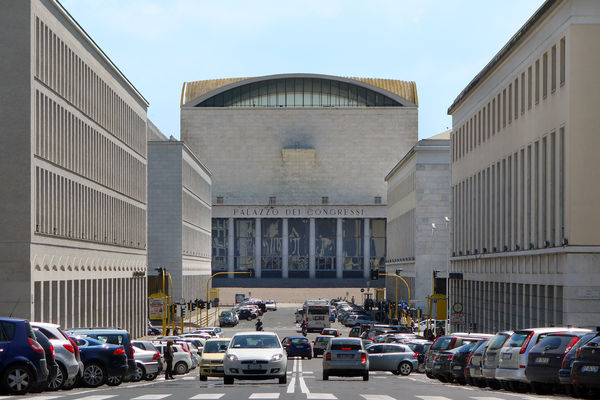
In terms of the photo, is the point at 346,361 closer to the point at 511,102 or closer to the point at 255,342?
the point at 255,342

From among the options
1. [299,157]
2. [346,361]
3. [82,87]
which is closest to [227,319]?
[82,87]

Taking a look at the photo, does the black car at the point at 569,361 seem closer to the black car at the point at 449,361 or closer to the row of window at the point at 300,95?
the black car at the point at 449,361

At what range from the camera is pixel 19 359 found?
78.0 ft

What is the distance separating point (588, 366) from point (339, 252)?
14833 centimetres

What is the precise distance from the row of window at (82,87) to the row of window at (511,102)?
78.4 feet

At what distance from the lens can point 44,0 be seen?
5516 cm

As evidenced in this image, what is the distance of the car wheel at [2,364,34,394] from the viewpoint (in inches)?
940

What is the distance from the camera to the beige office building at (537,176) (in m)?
48.3

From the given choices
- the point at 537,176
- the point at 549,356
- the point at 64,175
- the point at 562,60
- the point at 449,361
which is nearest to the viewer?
the point at 549,356

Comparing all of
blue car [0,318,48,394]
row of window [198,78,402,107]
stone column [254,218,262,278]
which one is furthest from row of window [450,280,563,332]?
row of window [198,78,402,107]

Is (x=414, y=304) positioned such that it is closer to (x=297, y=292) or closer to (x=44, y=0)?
(x=297, y=292)

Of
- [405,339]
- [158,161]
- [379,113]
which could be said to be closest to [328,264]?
[379,113]

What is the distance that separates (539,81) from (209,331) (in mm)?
28777

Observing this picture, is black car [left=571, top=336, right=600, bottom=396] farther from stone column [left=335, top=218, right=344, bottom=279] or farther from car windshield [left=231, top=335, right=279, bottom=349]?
stone column [left=335, top=218, right=344, bottom=279]
